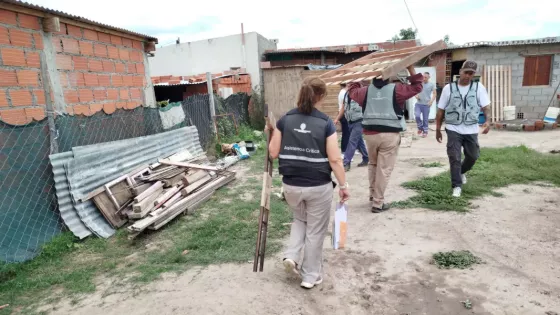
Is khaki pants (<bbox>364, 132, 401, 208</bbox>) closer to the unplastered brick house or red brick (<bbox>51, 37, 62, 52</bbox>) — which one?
the unplastered brick house

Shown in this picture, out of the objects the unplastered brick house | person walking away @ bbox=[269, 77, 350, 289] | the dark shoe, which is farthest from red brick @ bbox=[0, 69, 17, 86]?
the dark shoe

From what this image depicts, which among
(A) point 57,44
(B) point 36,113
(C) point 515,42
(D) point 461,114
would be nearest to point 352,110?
(D) point 461,114

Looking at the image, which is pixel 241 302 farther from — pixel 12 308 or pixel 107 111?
pixel 107 111

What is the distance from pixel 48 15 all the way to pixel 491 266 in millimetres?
5916

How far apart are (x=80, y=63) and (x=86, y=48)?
0.97ft

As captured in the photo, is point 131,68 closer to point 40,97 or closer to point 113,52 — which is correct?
point 113,52

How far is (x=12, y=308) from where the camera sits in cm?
301

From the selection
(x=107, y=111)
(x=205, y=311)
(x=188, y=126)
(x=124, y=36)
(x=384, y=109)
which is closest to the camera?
(x=205, y=311)

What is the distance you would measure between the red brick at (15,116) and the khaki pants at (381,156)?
424cm

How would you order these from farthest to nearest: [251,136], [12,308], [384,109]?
[251,136] < [384,109] < [12,308]

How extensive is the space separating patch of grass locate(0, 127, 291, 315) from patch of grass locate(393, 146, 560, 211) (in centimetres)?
200

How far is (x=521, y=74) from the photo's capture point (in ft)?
41.6

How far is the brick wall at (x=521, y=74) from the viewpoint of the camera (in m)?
12.2

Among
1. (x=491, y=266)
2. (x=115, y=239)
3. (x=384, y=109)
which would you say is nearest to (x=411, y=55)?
(x=384, y=109)
